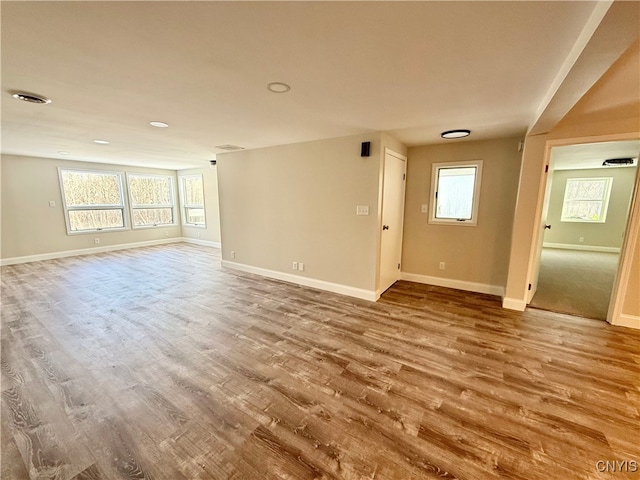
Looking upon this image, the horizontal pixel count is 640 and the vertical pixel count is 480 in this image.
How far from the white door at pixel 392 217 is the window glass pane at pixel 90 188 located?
7.20 m

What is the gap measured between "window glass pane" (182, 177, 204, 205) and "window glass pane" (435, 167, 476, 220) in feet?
20.9

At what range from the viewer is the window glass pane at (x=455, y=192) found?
385 cm

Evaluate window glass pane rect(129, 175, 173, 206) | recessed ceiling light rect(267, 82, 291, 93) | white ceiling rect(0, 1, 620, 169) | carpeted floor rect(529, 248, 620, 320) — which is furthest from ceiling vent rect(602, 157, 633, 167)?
window glass pane rect(129, 175, 173, 206)

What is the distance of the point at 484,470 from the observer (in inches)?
53.3

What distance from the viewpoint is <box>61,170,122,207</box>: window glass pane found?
19.8 ft

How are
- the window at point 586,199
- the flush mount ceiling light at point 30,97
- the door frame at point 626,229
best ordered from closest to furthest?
the flush mount ceiling light at point 30,97, the door frame at point 626,229, the window at point 586,199

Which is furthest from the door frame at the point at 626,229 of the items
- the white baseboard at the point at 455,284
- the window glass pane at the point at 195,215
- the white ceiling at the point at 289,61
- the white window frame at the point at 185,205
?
the window glass pane at the point at 195,215

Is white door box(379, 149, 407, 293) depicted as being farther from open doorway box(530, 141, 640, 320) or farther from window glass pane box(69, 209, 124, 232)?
window glass pane box(69, 209, 124, 232)

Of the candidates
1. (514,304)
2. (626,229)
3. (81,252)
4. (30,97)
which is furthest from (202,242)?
(626,229)

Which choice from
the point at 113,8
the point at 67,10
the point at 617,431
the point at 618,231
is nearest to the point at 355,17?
the point at 113,8

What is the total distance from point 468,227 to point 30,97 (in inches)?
204

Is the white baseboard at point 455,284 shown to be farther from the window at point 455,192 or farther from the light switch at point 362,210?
the light switch at point 362,210

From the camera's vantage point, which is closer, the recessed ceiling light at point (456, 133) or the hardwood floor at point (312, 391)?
the hardwood floor at point (312, 391)

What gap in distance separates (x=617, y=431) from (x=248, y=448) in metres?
2.28
